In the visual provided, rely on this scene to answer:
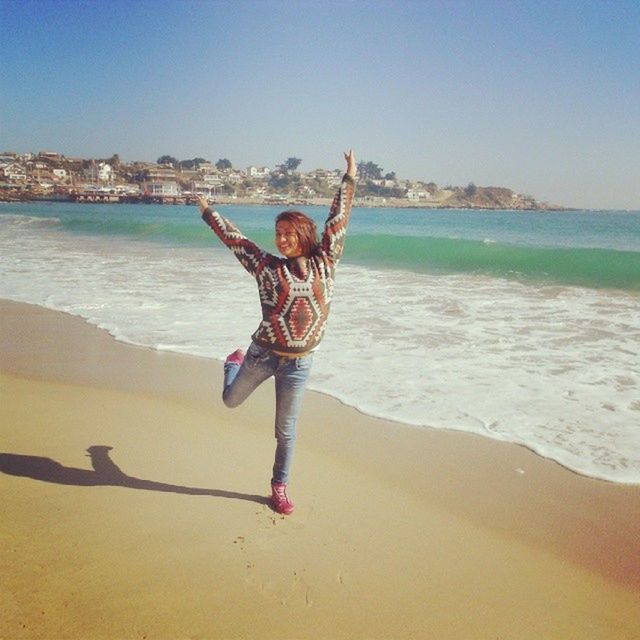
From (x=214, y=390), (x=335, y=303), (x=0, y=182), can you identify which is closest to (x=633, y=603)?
(x=214, y=390)

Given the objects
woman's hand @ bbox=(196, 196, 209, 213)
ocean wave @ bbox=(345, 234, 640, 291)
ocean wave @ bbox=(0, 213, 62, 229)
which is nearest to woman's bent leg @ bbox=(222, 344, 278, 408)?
woman's hand @ bbox=(196, 196, 209, 213)

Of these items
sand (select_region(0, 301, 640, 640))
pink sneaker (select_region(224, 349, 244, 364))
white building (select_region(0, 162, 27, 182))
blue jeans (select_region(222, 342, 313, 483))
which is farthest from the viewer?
white building (select_region(0, 162, 27, 182))

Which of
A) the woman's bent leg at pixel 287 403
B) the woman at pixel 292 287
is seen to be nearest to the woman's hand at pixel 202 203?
the woman at pixel 292 287

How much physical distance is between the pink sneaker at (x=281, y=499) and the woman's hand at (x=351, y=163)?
1812mm

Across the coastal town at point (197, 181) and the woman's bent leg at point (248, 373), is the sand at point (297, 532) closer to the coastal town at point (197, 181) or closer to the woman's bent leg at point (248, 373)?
the woman's bent leg at point (248, 373)

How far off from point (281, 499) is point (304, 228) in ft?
5.06

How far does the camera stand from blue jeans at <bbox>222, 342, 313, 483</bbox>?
2906 mm

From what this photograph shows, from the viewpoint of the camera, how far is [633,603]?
96.0 inches

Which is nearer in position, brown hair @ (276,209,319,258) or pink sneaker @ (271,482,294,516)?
brown hair @ (276,209,319,258)

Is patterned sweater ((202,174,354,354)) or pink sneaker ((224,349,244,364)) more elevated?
patterned sweater ((202,174,354,354))

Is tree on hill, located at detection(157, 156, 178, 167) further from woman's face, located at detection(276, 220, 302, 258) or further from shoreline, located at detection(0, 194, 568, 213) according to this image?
woman's face, located at detection(276, 220, 302, 258)

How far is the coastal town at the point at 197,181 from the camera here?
Result: 376ft

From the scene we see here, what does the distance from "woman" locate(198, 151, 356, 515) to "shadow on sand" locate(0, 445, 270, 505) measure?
535 mm

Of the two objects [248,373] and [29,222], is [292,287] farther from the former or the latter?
[29,222]
